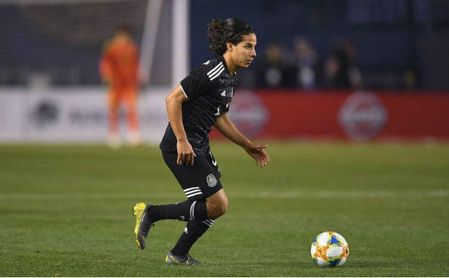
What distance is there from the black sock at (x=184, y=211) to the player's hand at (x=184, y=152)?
1.44 feet

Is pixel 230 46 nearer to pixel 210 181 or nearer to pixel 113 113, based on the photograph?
pixel 210 181

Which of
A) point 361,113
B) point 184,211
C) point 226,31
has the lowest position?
point 361,113

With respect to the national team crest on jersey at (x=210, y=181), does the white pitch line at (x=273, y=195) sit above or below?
below

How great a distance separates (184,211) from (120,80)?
17.3 metres

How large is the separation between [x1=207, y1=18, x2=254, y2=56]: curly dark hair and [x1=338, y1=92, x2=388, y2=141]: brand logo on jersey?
18.1 metres

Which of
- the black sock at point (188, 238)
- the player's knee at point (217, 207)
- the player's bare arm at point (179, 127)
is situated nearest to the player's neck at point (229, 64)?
the player's bare arm at point (179, 127)

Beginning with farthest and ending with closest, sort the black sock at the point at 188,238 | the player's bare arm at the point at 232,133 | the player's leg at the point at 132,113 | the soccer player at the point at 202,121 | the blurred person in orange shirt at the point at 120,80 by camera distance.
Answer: the player's leg at the point at 132,113, the blurred person in orange shirt at the point at 120,80, the player's bare arm at the point at 232,133, the black sock at the point at 188,238, the soccer player at the point at 202,121

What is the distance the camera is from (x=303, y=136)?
88.8ft

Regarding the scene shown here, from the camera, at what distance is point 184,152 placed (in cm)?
825

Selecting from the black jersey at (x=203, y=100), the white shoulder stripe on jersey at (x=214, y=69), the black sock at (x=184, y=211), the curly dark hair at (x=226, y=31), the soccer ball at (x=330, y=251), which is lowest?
the soccer ball at (x=330, y=251)

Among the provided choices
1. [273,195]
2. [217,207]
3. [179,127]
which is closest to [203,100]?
[179,127]

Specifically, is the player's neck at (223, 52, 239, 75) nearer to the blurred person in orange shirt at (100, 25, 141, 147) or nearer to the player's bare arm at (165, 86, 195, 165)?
the player's bare arm at (165, 86, 195, 165)

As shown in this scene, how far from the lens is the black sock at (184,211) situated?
338 inches

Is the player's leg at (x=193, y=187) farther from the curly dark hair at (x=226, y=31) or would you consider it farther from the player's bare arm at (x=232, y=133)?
the curly dark hair at (x=226, y=31)
